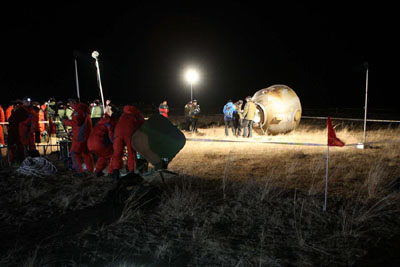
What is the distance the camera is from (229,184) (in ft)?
21.4

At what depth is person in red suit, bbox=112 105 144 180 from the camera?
627cm

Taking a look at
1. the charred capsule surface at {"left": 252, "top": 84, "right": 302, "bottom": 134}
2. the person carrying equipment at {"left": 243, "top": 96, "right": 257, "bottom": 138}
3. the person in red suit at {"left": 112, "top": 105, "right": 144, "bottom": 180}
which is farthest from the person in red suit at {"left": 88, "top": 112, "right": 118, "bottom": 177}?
the charred capsule surface at {"left": 252, "top": 84, "right": 302, "bottom": 134}

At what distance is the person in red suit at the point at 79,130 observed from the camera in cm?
673

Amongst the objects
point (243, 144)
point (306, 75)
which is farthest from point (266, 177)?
point (306, 75)

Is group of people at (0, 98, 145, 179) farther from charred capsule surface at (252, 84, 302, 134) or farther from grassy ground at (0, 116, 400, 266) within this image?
charred capsule surface at (252, 84, 302, 134)

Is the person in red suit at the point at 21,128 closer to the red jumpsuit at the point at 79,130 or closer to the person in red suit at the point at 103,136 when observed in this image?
the red jumpsuit at the point at 79,130

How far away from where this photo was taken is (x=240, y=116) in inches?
553

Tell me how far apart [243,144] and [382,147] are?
4701mm

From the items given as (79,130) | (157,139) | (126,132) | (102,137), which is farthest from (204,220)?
(79,130)

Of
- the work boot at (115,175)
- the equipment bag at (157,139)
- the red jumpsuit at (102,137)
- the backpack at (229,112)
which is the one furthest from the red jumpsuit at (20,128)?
the backpack at (229,112)

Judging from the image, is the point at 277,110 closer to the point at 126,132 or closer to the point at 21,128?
the point at 126,132

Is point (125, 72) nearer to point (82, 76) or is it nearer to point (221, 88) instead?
point (82, 76)

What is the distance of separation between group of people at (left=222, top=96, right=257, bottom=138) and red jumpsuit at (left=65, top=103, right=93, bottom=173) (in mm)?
7370

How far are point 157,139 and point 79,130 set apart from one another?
6.54 feet
